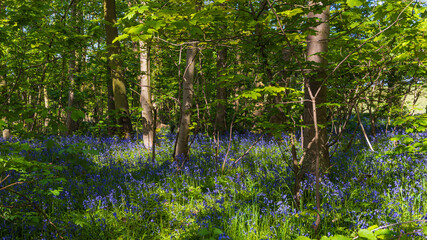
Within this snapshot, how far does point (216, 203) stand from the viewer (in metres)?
3.55

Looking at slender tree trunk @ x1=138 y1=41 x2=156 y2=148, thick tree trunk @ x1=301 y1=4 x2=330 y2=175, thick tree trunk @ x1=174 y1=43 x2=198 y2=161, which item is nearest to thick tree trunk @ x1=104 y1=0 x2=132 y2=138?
slender tree trunk @ x1=138 y1=41 x2=156 y2=148

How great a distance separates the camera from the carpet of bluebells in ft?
9.05

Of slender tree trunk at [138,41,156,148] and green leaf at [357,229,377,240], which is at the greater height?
slender tree trunk at [138,41,156,148]

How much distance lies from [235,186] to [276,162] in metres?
1.53

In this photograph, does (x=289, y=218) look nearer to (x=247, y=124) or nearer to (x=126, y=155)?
(x=126, y=155)

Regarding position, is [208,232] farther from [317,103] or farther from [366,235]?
[317,103]

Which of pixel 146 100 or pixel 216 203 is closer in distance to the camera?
pixel 216 203

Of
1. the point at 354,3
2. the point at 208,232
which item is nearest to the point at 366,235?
the point at 208,232

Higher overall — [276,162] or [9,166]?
[9,166]

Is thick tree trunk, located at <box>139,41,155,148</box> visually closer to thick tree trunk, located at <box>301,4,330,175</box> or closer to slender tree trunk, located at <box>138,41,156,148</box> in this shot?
slender tree trunk, located at <box>138,41,156,148</box>

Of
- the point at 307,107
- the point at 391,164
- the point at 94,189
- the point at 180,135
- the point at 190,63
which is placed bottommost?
the point at 94,189

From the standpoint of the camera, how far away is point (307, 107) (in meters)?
3.48

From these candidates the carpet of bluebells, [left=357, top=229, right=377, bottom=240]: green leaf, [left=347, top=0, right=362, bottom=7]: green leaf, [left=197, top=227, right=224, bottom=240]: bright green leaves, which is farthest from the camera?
the carpet of bluebells

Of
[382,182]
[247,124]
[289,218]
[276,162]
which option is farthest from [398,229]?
[247,124]
